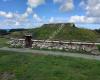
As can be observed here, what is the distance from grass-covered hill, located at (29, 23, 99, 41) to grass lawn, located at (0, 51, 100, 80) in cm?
874

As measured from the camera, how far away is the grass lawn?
732 inches

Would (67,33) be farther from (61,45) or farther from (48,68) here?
(48,68)

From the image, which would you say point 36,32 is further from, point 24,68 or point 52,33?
point 24,68

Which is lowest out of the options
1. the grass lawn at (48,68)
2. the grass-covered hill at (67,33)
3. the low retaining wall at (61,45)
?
the grass lawn at (48,68)

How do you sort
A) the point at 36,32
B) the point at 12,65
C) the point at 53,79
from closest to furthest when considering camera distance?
1. the point at 53,79
2. the point at 12,65
3. the point at 36,32

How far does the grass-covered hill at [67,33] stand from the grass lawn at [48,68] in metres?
8.74

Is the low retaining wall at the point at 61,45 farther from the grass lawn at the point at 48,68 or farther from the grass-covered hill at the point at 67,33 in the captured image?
the grass lawn at the point at 48,68

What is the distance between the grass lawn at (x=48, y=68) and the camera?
1859cm

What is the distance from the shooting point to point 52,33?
115 feet

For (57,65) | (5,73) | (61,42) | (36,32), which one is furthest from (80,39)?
(5,73)

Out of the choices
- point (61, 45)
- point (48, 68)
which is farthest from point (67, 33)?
point (48, 68)

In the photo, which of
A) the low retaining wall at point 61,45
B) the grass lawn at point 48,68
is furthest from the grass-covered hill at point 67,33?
the grass lawn at point 48,68

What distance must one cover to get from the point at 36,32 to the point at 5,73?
16.2 meters

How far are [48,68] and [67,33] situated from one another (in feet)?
45.5
